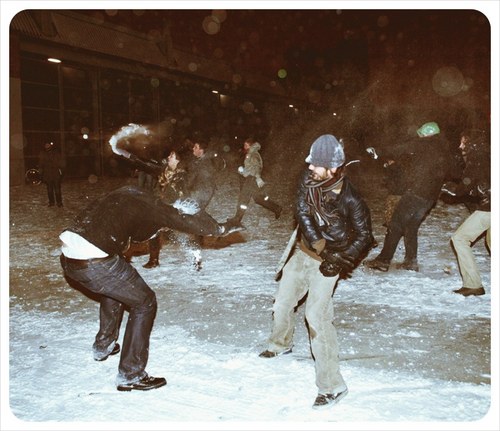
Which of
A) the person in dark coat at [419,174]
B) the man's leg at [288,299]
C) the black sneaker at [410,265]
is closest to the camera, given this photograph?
the man's leg at [288,299]

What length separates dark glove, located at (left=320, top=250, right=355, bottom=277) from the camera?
3908mm

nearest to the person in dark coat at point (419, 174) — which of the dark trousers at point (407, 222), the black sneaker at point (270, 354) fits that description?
the dark trousers at point (407, 222)

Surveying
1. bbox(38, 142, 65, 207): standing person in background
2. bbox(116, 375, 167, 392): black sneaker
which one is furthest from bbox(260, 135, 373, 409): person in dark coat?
bbox(38, 142, 65, 207): standing person in background

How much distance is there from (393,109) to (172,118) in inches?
600

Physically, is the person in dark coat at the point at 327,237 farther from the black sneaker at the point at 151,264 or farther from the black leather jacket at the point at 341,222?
the black sneaker at the point at 151,264

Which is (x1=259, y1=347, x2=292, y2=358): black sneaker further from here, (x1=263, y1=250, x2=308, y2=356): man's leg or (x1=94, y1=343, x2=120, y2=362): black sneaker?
(x1=94, y1=343, x2=120, y2=362): black sneaker

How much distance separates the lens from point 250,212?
44.0 feet

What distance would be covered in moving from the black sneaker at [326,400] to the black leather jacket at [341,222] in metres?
1.03

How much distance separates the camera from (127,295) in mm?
4008

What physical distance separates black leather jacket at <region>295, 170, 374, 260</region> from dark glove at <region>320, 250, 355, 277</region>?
0.16 ft

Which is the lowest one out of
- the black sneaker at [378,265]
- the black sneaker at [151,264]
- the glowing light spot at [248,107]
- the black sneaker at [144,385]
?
the black sneaker at [151,264]

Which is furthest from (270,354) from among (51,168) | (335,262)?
(51,168)

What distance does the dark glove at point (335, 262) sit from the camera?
3908 mm

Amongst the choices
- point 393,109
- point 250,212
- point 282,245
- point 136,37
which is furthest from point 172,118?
point 282,245
